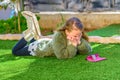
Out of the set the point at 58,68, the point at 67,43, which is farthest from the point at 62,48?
the point at 58,68

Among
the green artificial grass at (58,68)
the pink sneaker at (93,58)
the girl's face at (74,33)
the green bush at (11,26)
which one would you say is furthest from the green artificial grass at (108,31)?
the girl's face at (74,33)

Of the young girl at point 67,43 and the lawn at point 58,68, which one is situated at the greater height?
the young girl at point 67,43

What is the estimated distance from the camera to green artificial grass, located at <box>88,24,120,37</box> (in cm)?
806

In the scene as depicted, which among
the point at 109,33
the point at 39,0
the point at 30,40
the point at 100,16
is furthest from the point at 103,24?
the point at 30,40

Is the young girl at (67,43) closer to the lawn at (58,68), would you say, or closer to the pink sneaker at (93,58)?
the lawn at (58,68)

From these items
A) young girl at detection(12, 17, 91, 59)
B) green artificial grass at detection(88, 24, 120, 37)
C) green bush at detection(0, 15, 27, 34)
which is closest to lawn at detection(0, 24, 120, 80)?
young girl at detection(12, 17, 91, 59)

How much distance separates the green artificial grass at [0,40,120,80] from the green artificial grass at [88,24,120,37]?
2.01 meters

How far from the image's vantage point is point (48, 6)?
32.4ft

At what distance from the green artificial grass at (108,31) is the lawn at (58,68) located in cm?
201

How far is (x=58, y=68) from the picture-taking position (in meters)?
4.89

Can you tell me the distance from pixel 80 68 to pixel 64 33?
2.30 ft

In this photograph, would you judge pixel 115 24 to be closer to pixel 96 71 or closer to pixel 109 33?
pixel 109 33

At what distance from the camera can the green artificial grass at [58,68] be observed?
4449mm

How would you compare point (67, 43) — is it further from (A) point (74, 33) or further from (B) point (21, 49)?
(B) point (21, 49)
